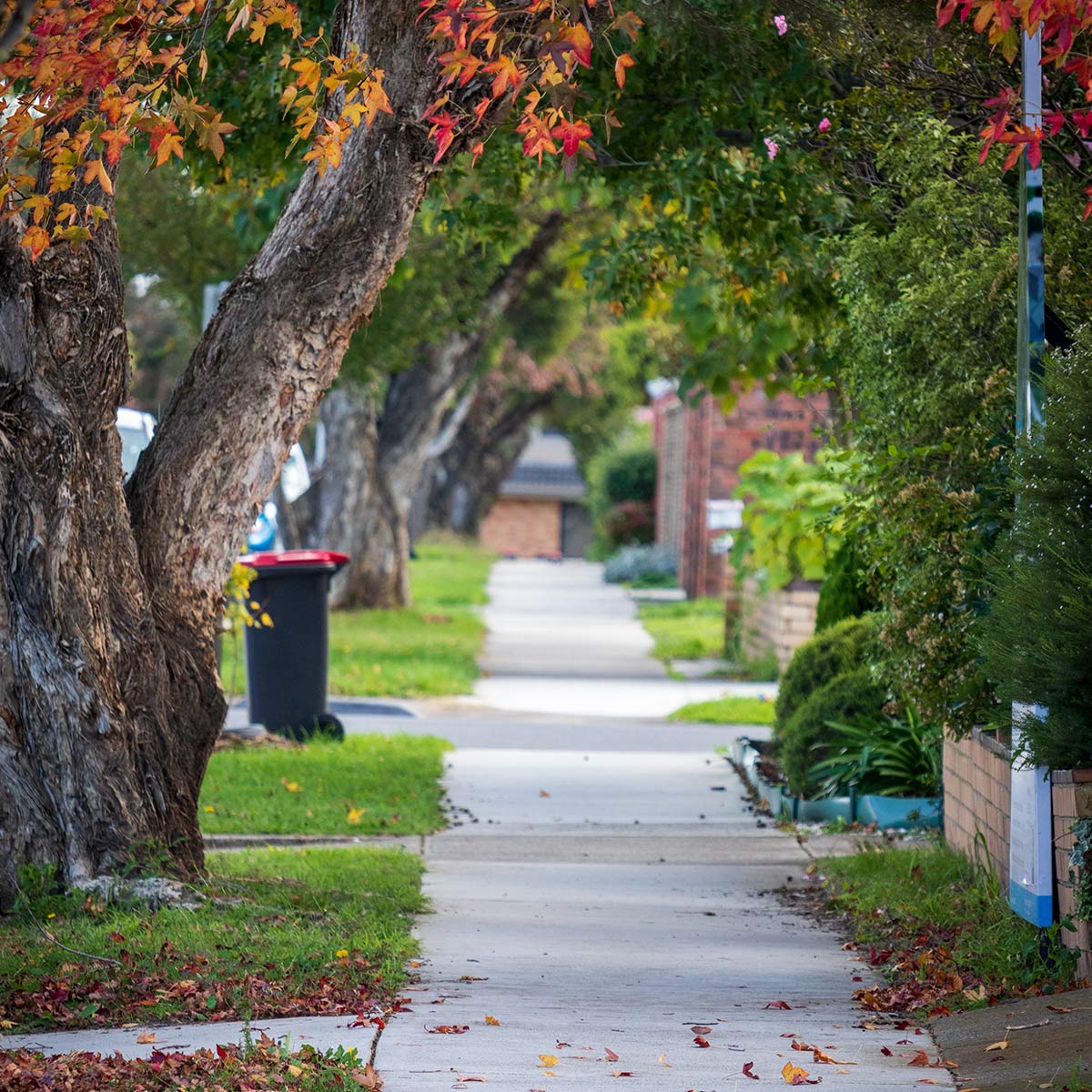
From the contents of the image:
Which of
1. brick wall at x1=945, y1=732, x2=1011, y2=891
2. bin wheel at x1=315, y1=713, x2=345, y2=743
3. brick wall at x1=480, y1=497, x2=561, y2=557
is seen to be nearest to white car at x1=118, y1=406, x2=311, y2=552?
bin wheel at x1=315, y1=713, x2=345, y2=743

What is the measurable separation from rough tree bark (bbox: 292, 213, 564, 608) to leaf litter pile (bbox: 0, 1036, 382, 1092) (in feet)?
53.1

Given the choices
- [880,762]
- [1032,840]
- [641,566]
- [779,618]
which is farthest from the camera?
[641,566]

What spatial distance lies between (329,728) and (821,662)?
3.57 m

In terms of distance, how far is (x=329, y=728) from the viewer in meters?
10.8

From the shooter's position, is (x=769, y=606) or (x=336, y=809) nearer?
(x=336, y=809)

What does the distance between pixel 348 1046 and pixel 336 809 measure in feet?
14.1

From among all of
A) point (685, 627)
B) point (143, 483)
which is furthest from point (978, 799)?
point (685, 627)

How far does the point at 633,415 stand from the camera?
49531mm

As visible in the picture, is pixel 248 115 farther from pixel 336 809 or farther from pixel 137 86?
pixel 336 809

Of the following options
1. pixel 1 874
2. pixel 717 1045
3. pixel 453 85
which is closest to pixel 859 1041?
pixel 717 1045

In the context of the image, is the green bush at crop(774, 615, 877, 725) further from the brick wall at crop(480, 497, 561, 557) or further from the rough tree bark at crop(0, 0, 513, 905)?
the brick wall at crop(480, 497, 561, 557)

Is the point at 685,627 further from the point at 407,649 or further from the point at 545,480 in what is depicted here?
the point at 545,480

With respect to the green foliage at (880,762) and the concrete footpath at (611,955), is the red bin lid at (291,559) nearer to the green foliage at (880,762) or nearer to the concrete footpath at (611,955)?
the concrete footpath at (611,955)

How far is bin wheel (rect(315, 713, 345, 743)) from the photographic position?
1073 centimetres
